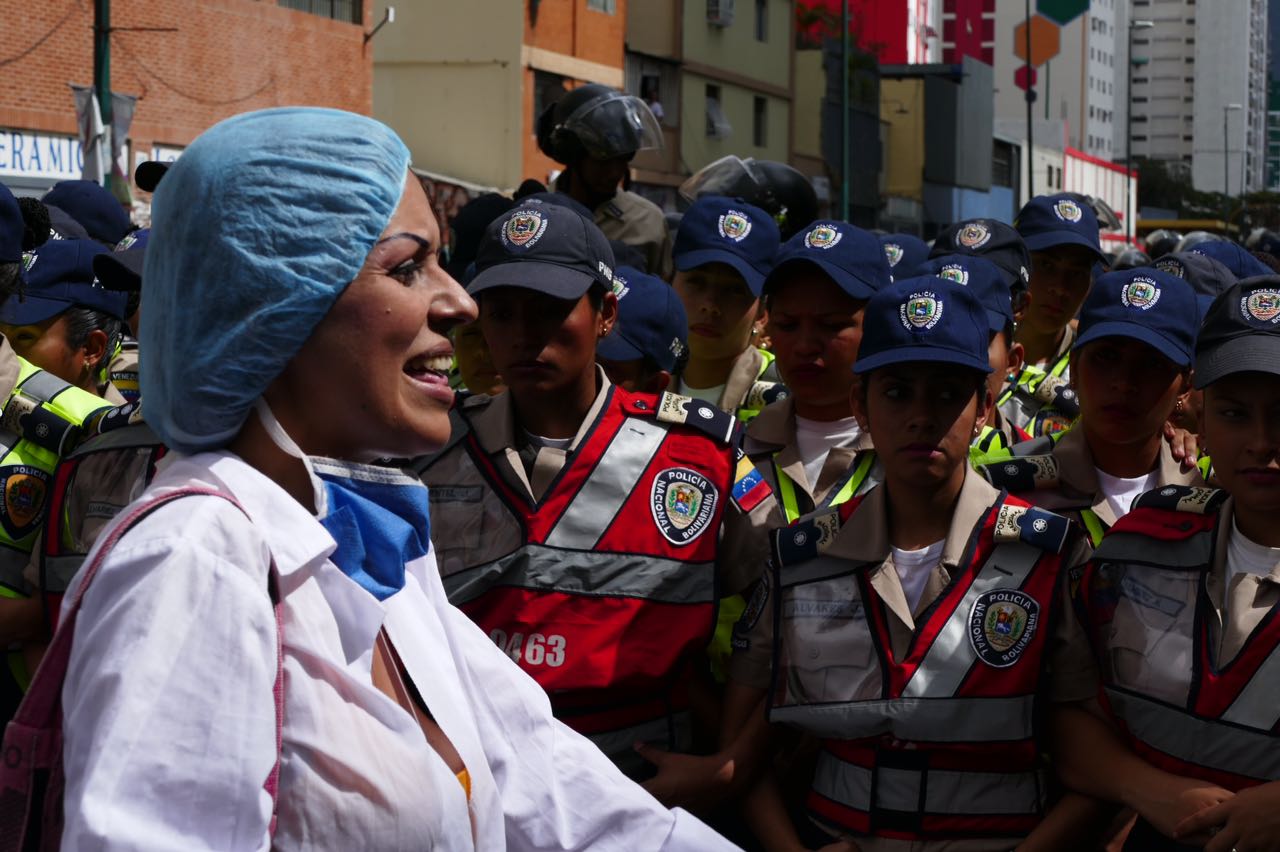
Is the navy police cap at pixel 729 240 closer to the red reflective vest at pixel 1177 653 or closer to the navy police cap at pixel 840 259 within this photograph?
the navy police cap at pixel 840 259

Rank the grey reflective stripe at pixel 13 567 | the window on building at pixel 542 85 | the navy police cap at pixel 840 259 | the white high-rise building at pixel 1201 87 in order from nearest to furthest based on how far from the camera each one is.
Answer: the grey reflective stripe at pixel 13 567 → the navy police cap at pixel 840 259 → the window on building at pixel 542 85 → the white high-rise building at pixel 1201 87

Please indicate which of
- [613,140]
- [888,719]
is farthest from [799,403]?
[613,140]

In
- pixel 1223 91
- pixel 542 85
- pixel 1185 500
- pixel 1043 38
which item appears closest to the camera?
pixel 1185 500

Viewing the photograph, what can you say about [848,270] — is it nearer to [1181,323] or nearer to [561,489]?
[1181,323]

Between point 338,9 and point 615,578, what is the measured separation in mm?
25662

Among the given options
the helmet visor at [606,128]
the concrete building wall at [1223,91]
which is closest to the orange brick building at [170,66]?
the helmet visor at [606,128]

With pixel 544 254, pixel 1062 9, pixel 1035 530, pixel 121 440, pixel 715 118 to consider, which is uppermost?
pixel 1062 9

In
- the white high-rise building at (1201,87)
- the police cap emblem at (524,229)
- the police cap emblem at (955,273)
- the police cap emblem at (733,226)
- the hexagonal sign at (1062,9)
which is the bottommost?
the white high-rise building at (1201,87)

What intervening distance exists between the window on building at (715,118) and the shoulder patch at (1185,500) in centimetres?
3508

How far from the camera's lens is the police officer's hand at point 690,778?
13.0 feet

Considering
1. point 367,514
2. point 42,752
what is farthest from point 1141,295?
point 42,752

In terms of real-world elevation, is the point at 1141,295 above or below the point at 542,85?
→ above

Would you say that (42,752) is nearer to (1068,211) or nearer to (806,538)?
(806,538)

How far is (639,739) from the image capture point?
4.04 meters
